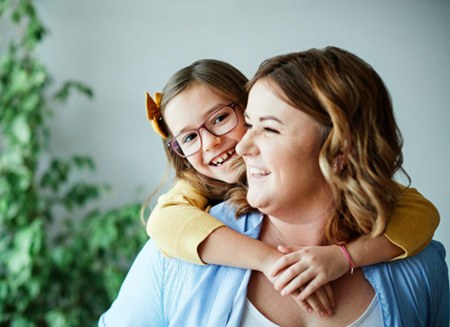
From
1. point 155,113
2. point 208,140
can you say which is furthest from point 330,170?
point 155,113

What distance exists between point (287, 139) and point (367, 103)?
0.64 ft

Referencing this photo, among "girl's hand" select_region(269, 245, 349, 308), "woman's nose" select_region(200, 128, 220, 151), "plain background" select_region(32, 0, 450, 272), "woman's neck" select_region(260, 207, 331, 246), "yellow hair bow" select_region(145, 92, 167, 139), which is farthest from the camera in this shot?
"plain background" select_region(32, 0, 450, 272)

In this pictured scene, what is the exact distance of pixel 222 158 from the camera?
161 cm

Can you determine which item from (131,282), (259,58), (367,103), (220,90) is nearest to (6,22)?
(259,58)

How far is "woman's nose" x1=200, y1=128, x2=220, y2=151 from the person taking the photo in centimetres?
158

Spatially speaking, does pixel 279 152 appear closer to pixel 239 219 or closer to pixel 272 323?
pixel 239 219

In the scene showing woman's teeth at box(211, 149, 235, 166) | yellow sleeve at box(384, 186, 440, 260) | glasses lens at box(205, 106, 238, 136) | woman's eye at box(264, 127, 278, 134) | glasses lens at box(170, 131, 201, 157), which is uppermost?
woman's eye at box(264, 127, 278, 134)

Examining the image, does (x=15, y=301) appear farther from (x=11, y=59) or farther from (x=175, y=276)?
(x=175, y=276)

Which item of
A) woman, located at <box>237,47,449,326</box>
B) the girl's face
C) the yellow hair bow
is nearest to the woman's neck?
woman, located at <box>237,47,449,326</box>

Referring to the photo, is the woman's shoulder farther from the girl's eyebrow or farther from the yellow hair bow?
the yellow hair bow

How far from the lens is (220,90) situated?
1.62m

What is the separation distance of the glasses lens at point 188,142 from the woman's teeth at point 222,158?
6cm

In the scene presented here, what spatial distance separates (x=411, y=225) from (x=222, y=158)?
531mm

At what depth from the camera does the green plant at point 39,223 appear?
2.81 m
